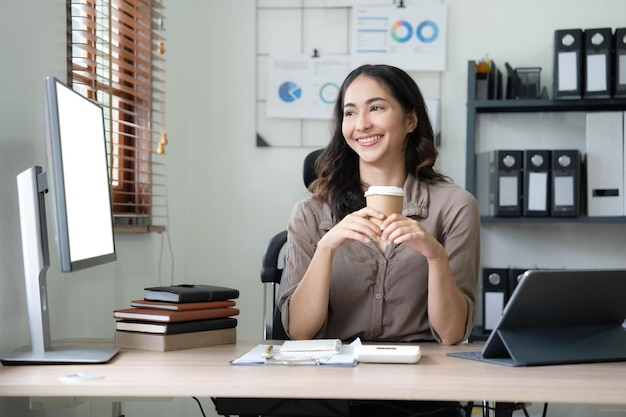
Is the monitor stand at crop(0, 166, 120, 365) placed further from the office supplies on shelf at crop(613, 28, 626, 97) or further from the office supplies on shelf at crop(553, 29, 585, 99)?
the office supplies on shelf at crop(613, 28, 626, 97)

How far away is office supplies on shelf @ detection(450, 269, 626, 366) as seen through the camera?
1.42 m

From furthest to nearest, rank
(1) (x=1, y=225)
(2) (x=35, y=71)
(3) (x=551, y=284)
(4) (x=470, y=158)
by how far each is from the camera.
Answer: (4) (x=470, y=158) < (2) (x=35, y=71) < (1) (x=1, y=225) < (3) (x=551, y=284)

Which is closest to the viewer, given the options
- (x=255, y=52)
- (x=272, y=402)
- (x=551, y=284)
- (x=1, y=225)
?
(x=551, y=284)

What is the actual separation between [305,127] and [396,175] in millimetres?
1538

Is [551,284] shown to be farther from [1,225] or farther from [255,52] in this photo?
[255,52]

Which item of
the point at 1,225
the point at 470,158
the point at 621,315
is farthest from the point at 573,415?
the point at 1,225

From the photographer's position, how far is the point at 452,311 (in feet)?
5.87

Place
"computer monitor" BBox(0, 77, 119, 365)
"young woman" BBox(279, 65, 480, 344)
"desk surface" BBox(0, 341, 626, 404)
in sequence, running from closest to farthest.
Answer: "desk surface" BBox(0, 341, 626, 404) < "computer monitor" BBox(0, 77, 119, 365) < "young woman" BBox(279, 65, 480, 344)

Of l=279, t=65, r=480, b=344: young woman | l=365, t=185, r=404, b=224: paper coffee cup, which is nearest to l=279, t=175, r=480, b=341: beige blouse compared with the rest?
l=279, t=65, r=480, b=344: young woman

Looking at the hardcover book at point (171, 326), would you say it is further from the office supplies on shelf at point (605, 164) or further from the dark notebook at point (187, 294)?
the office supplies on shelf at point (605, 164)

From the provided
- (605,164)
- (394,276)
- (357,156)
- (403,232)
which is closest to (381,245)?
(394,276)

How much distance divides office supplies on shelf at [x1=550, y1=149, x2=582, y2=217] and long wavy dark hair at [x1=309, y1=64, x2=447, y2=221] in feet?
4.07

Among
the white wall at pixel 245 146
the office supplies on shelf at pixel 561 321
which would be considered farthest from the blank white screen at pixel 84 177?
the white wall at pixel 245 146

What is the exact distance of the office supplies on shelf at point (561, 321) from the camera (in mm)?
1419
